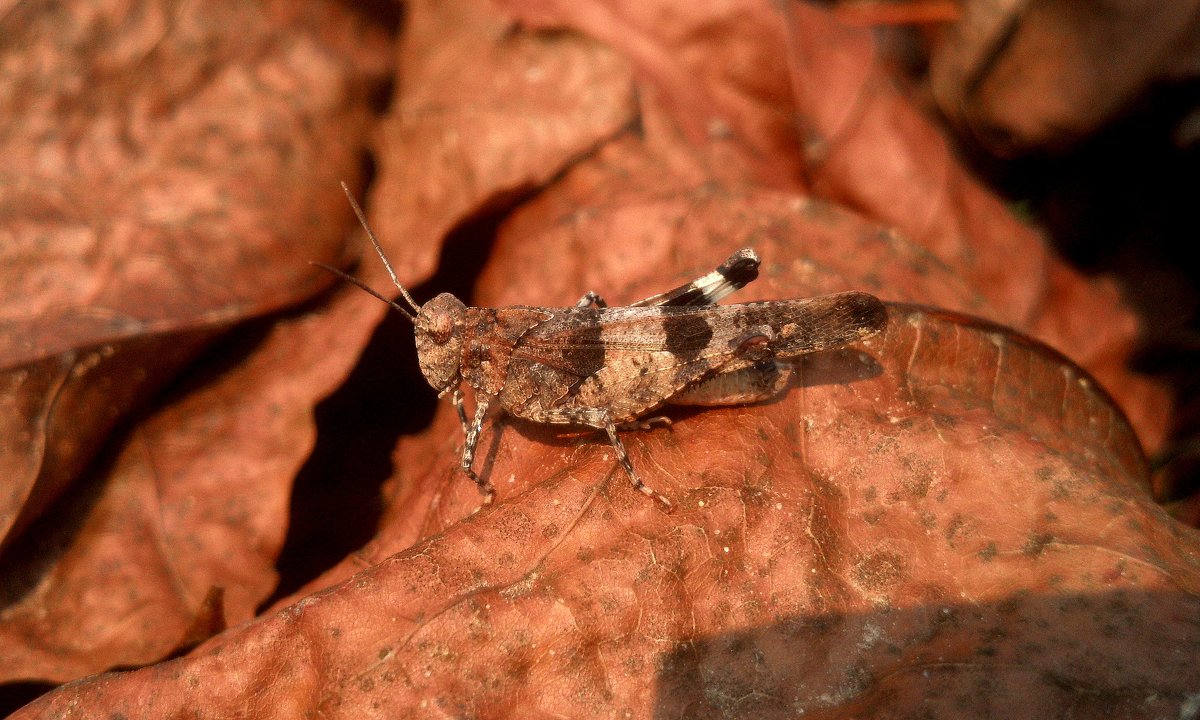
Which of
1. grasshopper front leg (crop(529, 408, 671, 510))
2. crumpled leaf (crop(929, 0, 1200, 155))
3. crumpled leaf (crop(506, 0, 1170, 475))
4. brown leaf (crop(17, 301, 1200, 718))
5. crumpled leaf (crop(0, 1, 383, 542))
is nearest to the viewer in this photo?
brown leaf (crop(17, 301, 1200, 718))

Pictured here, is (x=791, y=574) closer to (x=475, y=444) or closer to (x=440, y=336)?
(x=475, y=444)

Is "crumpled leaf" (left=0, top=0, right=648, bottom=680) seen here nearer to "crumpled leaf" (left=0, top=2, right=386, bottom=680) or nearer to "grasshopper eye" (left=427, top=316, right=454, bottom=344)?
"crumpled leaf" (left=0, top=2, right=386, bottom=680)

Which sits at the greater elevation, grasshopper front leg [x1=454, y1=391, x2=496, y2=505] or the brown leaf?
the brown leaf

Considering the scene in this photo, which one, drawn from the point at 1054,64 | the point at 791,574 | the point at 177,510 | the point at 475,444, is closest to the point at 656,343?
the point at 475,444

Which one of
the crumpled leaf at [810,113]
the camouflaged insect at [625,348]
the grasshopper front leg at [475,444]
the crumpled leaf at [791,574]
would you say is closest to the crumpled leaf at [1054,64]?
the crumpled leaf at [810,113]

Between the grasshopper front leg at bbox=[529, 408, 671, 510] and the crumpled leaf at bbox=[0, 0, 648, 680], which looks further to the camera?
the crumpled leaf at bbox=[0, 0, 648, 680]

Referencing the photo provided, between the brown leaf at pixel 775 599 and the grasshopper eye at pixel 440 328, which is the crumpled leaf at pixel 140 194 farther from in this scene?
the brown leaf at pixel 775 599

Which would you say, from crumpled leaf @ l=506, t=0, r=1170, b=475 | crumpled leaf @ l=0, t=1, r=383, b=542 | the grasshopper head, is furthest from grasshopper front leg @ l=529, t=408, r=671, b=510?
crumpled leaf @ l=506, t=0, r=1170, b=475

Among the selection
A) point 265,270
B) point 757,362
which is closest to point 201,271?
point 265,270
